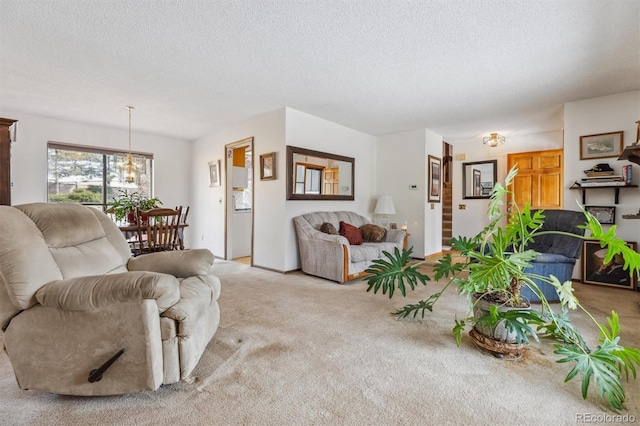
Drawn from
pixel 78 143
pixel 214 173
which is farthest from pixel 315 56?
pixel 78 143

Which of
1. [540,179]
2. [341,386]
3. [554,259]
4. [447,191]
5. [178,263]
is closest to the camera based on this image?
[341,386]

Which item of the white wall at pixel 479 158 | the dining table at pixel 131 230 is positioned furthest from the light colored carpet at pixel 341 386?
the white wall at pixel 479 158

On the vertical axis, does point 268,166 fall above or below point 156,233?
above

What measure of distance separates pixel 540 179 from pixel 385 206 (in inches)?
118

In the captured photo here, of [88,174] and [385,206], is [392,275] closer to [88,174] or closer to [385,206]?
[385,206]

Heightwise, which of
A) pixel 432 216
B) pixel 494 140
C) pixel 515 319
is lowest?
pixel 515 319

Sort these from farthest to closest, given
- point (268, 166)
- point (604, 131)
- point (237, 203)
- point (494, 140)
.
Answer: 1. point (237, 203)
2. point (494, 140)
3. point (268, 166)
4. point (604, 131)

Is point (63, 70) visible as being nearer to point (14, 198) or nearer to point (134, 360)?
point (14, 198)

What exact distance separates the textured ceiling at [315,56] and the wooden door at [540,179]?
1.48 m

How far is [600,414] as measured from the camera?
4.52 ft

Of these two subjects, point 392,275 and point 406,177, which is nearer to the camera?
point 392,275

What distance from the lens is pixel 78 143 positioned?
4883 millimetres

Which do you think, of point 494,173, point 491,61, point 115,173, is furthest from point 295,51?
point 494,173

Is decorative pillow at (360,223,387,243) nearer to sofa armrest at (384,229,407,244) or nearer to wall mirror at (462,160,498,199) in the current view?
sofa armrest at (384,229,407,244)
